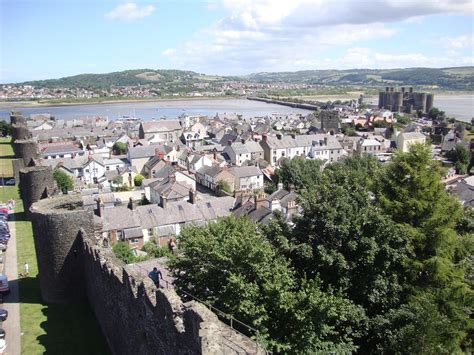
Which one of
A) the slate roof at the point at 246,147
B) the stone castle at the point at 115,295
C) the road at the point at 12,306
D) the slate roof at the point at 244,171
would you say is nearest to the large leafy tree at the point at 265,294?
the stone castle at the point at 115,295

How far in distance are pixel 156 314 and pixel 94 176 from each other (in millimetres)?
47562

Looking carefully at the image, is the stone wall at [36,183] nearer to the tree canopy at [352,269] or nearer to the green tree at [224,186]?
the tree canopy at [352,269]

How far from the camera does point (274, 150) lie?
66062mm

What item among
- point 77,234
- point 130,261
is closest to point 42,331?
point 77,234

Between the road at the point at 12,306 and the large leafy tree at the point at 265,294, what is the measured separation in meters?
7.00

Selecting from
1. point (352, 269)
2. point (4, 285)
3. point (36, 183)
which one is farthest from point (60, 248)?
point (36, 183)

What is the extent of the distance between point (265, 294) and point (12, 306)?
13.1 m

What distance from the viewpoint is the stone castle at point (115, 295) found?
808cm

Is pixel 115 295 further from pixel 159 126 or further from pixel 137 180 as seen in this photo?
pixel 159 126

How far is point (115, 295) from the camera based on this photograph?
1365 centimetres

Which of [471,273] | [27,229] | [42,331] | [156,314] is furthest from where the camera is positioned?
[27,229]

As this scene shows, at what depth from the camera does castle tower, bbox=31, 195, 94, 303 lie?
17219 mm

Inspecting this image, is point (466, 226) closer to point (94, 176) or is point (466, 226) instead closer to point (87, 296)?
point (87, 296)

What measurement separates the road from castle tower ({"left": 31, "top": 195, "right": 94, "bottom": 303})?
139 cm
